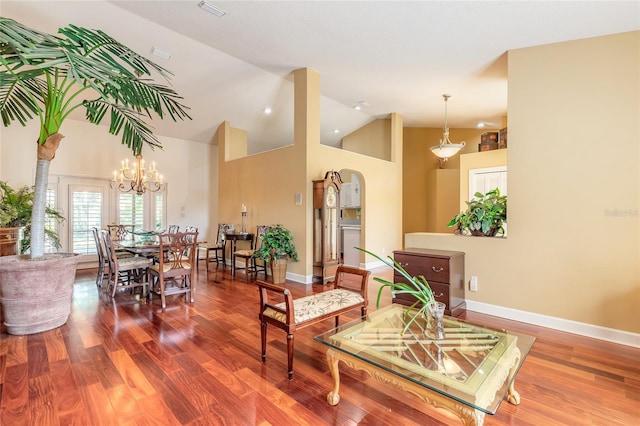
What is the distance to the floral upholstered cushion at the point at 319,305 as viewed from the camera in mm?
2216

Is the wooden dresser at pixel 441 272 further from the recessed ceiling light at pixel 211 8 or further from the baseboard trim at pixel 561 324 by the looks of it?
the recessed ceiling light at pixel 211 8

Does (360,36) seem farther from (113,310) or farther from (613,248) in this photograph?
(113,310)

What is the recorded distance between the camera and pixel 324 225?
504 cm

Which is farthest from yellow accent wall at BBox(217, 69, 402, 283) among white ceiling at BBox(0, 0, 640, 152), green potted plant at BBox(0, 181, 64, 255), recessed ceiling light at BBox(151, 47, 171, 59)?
green potted plant at BBox(0, 181, 64, 255)

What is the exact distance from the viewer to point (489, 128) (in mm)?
7164

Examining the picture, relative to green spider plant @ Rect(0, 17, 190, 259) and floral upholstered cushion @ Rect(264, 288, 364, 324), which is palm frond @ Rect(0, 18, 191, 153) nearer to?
green spider plant @ Rect(0, 17, 190, 259)

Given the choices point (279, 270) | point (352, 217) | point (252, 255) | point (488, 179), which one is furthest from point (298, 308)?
point (352, 217)

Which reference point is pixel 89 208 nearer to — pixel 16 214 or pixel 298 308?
pixel 16 214

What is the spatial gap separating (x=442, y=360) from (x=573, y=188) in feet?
8.58

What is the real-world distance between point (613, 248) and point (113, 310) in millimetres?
5486

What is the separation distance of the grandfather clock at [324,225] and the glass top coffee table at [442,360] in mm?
2911

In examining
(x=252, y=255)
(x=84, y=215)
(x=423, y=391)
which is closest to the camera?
(x=423, y=391)

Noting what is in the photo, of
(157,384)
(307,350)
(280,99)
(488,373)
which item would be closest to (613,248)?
(488,373)

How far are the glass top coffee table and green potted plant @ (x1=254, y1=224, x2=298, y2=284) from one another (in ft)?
9.80
